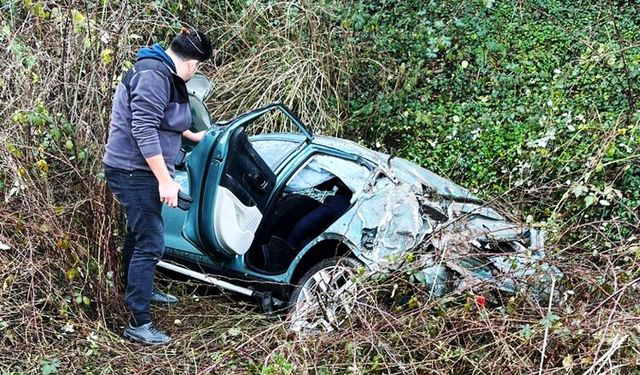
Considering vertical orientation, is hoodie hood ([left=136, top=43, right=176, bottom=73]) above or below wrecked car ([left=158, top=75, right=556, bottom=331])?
above

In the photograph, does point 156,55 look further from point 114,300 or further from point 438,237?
point 438,237

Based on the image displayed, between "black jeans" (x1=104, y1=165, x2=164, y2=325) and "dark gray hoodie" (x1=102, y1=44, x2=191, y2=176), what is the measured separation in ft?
0.25

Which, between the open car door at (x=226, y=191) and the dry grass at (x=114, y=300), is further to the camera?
the open car door at (x=226, y=191)

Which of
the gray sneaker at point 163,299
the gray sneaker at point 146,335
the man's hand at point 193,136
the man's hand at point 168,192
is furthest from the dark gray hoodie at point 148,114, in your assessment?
the gray sneaker at point 163,299

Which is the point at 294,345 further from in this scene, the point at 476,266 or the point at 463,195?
the point at 463,195

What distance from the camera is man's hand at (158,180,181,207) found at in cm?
412

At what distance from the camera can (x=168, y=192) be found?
4129mm

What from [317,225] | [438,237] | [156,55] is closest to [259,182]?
[317,225]

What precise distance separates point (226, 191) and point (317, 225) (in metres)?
0.63

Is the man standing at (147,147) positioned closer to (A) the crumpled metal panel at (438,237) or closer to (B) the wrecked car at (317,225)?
(B) the wrecked car at (317,225)

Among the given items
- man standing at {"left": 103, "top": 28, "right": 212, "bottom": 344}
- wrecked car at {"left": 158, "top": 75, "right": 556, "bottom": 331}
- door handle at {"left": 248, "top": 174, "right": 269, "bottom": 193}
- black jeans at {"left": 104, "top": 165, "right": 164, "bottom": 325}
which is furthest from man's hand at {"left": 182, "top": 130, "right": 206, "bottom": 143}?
black jeans at {"left": 104, "top": 165, "right": 164, "bottom": 325}

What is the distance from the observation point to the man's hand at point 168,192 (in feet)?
13.5

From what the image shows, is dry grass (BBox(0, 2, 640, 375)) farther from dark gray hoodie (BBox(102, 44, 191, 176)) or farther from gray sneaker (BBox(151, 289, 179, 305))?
dark gray hoodie (BBox(102, 44, 191, 176))

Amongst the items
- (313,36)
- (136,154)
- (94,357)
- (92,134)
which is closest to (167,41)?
(313,36)
